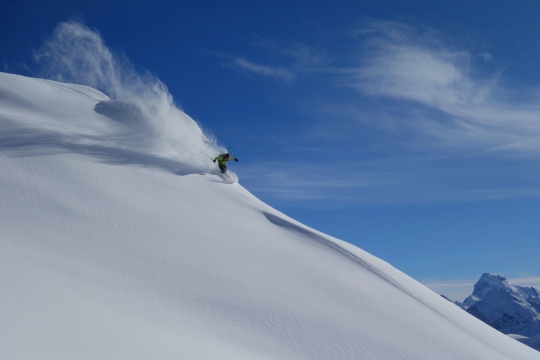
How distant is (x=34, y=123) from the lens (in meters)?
18.8

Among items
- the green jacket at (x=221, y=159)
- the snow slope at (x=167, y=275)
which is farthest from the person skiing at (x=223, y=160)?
the snow slope at (x=167, y=275)

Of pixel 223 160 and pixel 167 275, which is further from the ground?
pixel 223 160

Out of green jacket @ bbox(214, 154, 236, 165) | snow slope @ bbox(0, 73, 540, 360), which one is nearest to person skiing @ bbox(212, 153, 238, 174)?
green jacket @ bbox(214, 154, 236, 165)

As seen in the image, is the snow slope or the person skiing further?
the person skiing

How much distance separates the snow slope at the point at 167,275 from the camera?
725 cm

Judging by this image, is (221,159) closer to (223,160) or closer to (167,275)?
(223,160)

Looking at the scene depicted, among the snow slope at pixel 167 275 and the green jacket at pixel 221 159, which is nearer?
the snow slope at pixel 167 275

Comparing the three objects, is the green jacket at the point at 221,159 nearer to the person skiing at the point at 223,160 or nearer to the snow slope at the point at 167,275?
the person skiing at the point at 223,160

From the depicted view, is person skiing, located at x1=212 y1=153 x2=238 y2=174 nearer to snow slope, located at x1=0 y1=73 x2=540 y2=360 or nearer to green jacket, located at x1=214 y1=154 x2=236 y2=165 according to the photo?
green jacket, located at x1=214 y1=154 x2=236 y2=165

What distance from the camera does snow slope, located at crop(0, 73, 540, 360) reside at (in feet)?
23.8

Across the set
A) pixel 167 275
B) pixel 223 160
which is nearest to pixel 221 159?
pixel 223 160

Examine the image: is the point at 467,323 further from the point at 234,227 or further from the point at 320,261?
the point at 234,227

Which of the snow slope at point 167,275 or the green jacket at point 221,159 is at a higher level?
the green jacket at point 221,159

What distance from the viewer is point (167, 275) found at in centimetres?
1071
